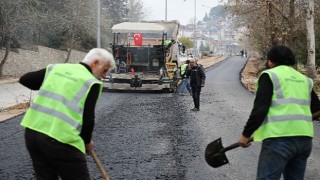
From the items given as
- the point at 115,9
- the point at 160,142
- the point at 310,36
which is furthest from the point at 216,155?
the point at 115,9

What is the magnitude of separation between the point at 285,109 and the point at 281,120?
95mm

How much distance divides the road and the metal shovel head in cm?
180

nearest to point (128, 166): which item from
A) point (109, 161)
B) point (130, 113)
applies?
point (109, 161)

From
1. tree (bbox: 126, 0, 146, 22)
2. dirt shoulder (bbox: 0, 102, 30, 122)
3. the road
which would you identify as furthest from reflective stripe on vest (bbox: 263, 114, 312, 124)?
tree (bbox: 126, 0, 146, 22)

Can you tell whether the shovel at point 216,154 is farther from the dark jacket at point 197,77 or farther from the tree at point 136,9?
the tree at point 136,9

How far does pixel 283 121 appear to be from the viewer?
13.2ft

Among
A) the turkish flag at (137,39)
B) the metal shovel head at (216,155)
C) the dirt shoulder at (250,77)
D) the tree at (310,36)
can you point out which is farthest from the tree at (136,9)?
the metal shovel head at (216,155)

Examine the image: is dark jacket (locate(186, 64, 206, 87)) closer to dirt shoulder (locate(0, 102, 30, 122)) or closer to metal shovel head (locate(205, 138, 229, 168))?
dirt shoulder (locate(0, 102, 30, 122))

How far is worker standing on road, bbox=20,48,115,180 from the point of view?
3660 millimetres

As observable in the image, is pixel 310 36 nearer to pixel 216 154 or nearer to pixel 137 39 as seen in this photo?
pixel 137 39

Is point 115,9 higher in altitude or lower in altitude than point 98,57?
higher

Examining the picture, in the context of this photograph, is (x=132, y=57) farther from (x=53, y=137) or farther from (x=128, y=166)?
(x=53, y=137)

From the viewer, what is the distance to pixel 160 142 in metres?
9.07

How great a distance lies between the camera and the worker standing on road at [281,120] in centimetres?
399
